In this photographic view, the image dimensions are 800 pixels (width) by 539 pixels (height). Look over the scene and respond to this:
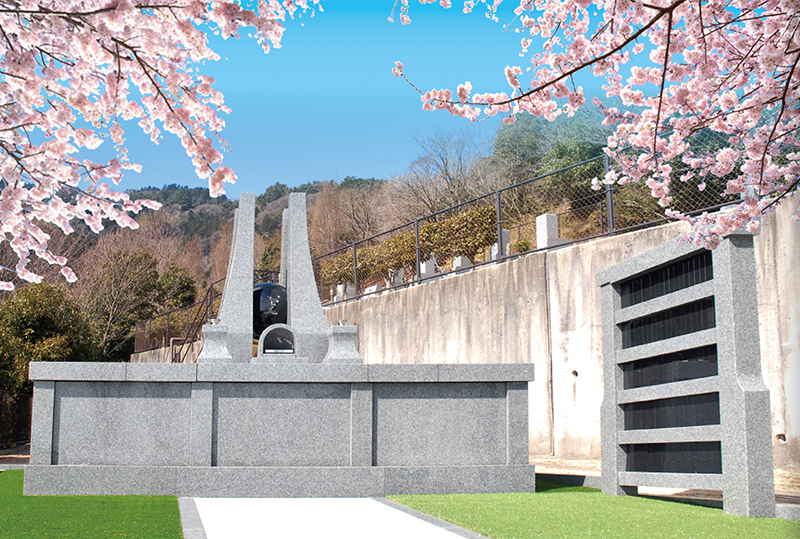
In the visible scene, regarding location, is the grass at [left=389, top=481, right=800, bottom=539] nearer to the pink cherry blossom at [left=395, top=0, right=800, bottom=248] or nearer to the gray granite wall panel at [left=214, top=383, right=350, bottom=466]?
the gray granite wall panel at [left=214, top=383, right=350, bottom=466]

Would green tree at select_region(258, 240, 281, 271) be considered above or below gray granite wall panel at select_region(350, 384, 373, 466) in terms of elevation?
above

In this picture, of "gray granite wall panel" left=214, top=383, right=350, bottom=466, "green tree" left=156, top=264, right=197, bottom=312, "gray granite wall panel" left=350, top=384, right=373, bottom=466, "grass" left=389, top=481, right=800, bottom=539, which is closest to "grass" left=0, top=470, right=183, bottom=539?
"gray granite wall panel" left=214, top=383, right=350, bottom=466

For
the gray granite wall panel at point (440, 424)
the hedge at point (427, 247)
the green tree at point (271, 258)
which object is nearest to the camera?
the gray granite wall panel at point (440, 424)

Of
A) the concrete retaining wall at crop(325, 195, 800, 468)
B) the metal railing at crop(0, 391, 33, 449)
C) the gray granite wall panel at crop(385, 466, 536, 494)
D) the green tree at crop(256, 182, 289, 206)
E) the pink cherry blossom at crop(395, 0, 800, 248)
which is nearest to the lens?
the pink cherry blossom at crop(395, 0, 800, 248)

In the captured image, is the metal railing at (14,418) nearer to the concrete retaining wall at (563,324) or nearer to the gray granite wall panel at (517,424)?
the concrete retaining wall at (563,324)

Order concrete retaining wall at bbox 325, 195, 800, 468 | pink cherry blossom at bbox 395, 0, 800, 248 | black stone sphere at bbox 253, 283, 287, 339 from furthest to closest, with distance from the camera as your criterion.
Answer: black stone sphere at bbox 253, 283, 287, 339 < concrete retaining wall at bbox 325, 195, 800, 468 < pink cherry blossom at bbox 395, 0, 800, 248

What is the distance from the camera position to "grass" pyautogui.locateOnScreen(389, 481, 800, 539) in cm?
498

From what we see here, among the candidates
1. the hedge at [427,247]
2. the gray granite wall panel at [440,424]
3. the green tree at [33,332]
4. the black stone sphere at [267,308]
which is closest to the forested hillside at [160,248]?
the green tree at [33,332]

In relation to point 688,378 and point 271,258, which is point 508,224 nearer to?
point 688,378

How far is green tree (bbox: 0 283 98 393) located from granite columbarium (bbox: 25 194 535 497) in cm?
1137

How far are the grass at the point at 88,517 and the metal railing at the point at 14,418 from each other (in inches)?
418

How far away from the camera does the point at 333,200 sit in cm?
4994

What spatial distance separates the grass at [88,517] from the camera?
521 centimetres

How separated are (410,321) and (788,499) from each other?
11.2m
